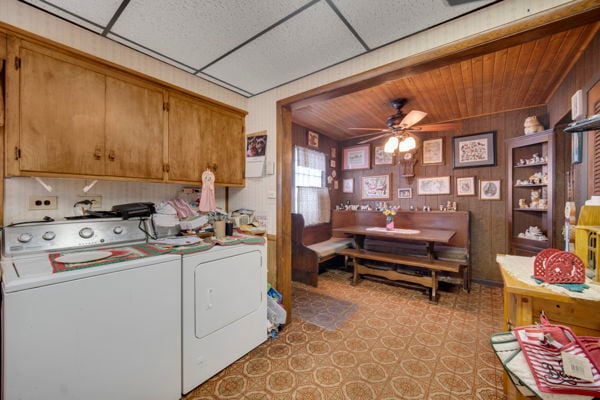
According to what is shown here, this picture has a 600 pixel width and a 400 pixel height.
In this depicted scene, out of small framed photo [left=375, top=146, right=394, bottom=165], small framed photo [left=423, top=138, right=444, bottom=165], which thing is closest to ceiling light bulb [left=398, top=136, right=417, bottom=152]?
small framed photo [left=423, top=138, right=444, bottom=165]

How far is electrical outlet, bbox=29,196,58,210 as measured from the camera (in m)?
1.63

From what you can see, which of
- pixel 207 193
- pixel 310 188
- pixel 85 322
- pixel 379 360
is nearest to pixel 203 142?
pixel 207 193

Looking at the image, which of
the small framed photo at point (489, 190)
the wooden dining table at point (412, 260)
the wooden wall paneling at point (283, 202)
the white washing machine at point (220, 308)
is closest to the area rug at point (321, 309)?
the wooden wall paneling at point (283, 202)

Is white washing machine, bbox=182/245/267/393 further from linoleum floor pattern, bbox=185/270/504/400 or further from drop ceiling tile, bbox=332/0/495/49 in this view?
drop ceiling tile, bbox=332/0/495/49

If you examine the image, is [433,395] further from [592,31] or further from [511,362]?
[592,31]

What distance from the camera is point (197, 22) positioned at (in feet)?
5.24

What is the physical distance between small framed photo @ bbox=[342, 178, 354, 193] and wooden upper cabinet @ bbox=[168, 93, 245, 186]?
290 centimetres

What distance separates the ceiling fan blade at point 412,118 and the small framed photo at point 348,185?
2.00m

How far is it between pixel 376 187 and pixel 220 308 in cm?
379

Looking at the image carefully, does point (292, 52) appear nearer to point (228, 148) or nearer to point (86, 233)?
point (228, 148)

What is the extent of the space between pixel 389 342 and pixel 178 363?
67.7 inches

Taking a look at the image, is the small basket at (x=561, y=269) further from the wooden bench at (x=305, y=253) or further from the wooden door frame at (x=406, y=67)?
the wooden bench at (x=305, y=253)

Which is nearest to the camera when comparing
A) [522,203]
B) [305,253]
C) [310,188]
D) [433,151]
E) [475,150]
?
[522,203]

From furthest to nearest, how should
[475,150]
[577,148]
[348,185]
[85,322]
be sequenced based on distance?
[348,185] < [475,150] < [577,148] < [85,322]
